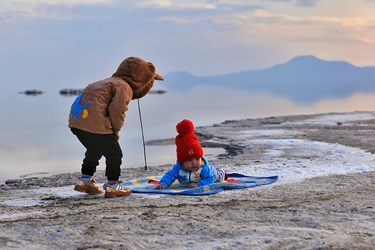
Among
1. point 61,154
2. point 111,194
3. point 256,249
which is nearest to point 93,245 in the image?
point 256,249

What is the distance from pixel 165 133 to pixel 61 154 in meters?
8.35

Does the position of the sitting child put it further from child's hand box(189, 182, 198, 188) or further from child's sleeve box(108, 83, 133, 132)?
child's sleeve box(108, 83, 133, 132)

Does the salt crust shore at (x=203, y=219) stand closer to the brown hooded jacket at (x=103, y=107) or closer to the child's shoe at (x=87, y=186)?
the child's shoe at (x=87, y=186)

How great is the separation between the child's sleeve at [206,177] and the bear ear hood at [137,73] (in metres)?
1.30

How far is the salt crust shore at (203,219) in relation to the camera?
5688mm

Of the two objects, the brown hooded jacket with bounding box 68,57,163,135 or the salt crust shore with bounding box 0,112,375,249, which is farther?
the brown hooded jacket with bounding box 68,57,163,135

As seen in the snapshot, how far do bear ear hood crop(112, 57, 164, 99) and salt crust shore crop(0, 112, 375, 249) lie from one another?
144 centimetres

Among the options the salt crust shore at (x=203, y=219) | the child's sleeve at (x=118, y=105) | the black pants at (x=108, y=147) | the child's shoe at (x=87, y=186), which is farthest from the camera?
the child's shoe at (x=87, y=186)

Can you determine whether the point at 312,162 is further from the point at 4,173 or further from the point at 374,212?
the point at 4,173

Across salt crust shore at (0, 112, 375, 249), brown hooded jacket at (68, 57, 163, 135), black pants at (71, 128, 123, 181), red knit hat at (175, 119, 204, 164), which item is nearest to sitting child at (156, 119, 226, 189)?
red knit hat at (175, 119, 204, 164)

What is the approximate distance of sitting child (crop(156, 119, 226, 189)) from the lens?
8.99 meters

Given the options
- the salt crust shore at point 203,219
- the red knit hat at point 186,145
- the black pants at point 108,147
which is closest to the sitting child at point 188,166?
the red knit hat at point 186,145

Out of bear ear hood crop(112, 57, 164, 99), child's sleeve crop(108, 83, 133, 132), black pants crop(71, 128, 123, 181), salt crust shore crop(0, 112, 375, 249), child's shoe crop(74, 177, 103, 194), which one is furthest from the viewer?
bear ear hood crop(112, 57, 164, 99)

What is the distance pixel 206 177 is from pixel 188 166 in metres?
0.28
